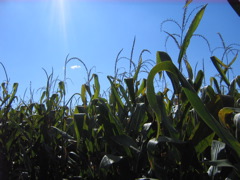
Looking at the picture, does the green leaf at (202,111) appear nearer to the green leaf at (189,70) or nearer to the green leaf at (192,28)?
the green leaf at (192,28)

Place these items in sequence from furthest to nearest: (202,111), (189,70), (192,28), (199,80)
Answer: (189,70), (199,80), (192,28), (202,111)

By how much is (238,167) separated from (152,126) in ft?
1.39

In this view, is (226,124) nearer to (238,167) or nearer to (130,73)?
(238,167)

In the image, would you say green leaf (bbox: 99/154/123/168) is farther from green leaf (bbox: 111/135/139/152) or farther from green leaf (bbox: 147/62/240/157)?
green leaf (bbox: 147/62/240/157)

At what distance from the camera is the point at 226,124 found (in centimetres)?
82

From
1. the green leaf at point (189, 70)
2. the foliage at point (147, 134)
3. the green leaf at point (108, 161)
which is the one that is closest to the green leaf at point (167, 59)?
the foliage at point (147, 134)

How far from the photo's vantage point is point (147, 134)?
3.51ft

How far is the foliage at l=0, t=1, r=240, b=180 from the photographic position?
77cm

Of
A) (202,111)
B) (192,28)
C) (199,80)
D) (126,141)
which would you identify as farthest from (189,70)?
(202,111)

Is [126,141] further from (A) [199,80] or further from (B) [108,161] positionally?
(A) [199,80]

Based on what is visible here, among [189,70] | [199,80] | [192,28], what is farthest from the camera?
[189,70]

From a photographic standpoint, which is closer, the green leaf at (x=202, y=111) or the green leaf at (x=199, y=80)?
the green leaf at (x=202, y=111)

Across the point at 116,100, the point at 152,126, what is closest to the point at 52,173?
the point at 116,100

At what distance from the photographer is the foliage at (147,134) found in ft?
2.52
